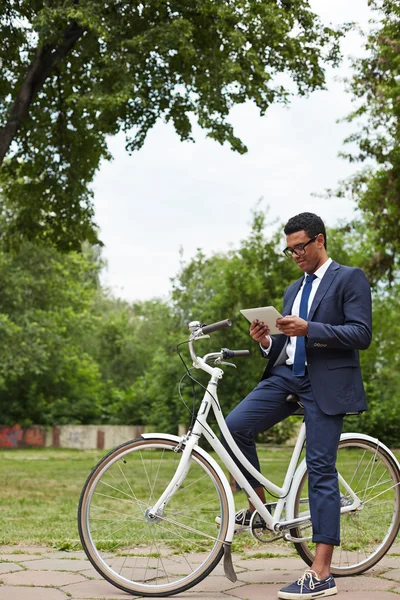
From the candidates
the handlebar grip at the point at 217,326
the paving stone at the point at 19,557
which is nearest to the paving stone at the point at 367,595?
the handlebar grip at the point at 217,326

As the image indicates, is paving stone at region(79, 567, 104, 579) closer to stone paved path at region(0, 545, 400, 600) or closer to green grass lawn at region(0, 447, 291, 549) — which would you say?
stone paved path at region(0, 545, 400, 600)

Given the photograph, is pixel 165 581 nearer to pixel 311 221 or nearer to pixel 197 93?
pixel 311 221

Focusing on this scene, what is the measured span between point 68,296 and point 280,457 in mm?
16440

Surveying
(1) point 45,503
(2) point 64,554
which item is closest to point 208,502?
(2) point 64,554

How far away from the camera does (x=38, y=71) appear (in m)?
15.3

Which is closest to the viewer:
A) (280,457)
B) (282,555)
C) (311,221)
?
(311,221)

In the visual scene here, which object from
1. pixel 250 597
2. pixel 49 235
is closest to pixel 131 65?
pixel 49 235

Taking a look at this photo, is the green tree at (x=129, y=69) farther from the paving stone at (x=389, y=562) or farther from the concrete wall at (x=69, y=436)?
the concrete wall at (x=69, y=436)

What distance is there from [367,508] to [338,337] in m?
1.16

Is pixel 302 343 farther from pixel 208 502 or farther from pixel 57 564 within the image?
pixel 57 564

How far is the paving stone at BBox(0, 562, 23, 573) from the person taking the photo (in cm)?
481

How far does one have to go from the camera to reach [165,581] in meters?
4.37

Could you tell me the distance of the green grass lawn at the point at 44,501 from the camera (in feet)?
22.1

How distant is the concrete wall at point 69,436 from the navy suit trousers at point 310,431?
3616 centimetres
